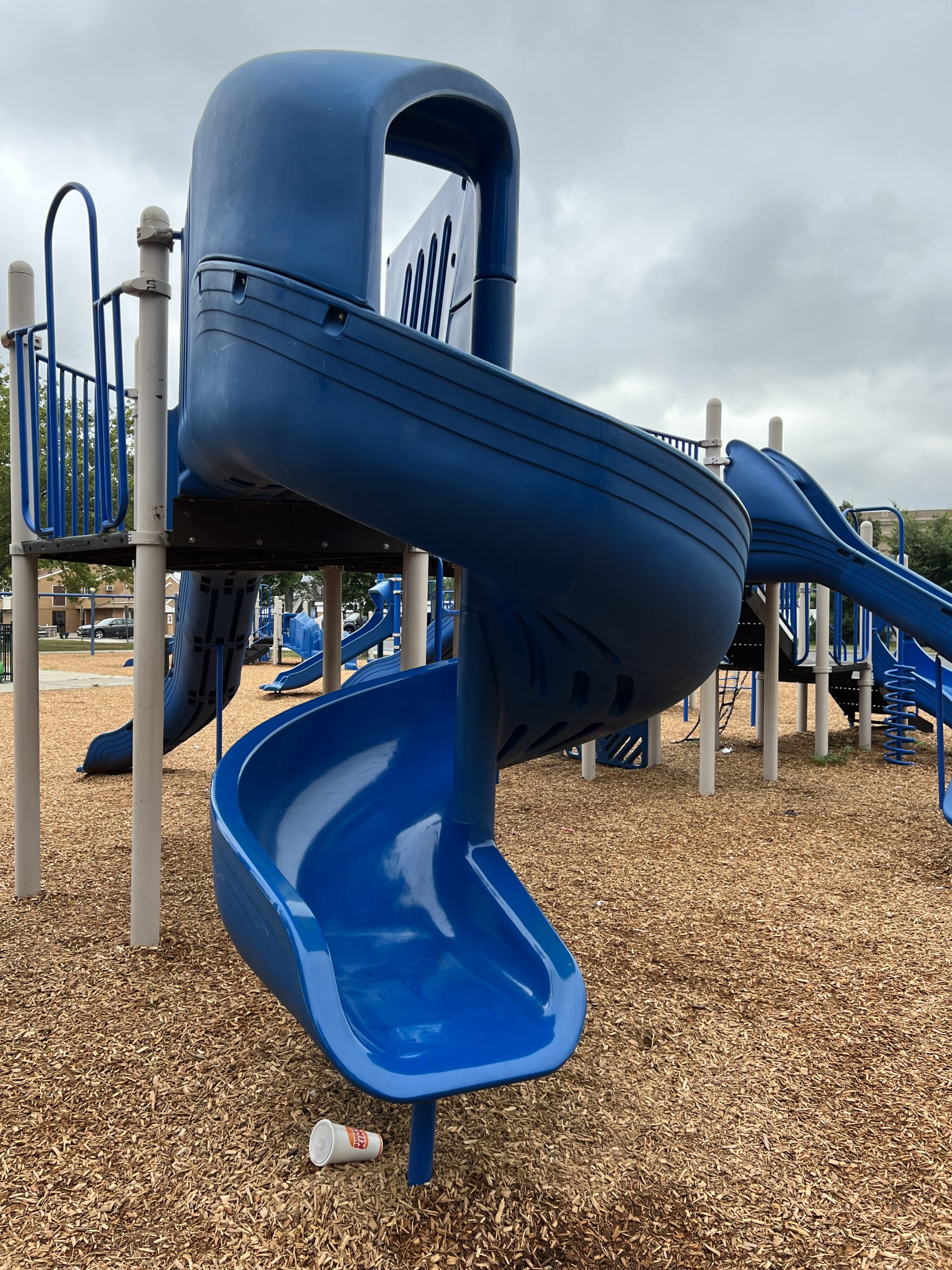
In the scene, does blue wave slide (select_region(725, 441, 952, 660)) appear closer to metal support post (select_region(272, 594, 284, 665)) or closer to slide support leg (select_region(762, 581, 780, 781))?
slide support leg (select_region(762, 581, 780, 781))

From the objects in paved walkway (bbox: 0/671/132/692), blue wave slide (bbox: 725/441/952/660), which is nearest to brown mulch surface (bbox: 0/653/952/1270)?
blue wave slide (bbox: 725/441/952/660)

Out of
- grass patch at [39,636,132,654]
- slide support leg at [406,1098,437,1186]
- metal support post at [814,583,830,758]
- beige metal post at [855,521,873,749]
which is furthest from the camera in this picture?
grass patch at [39,636,132,654]

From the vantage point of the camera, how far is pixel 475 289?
3176 mm

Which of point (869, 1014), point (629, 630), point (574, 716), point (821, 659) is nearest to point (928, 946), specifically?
point (869, 1014)

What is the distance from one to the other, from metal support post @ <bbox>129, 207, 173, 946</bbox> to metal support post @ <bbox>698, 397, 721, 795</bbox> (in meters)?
4.98

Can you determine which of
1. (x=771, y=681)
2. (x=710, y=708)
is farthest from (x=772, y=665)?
(x=710, y=708)

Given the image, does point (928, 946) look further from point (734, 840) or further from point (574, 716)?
point (574, 716)

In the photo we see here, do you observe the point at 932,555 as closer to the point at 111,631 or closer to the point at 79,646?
the point at 79,646

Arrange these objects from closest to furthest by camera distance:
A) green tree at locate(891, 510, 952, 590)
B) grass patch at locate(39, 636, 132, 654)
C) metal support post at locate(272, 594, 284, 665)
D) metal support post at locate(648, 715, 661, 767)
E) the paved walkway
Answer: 1. metal support post at locate(648, 715, 661, 767)
2. the paved walkway
3. metal support post at locate(272, 594, 284, 665)
4. green tree at locate(891, 510, 952, 590)
5. grass patch at locate(39, 636, 132, 654)

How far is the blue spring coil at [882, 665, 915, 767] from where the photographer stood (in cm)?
1012

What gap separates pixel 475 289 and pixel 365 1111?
2830mm

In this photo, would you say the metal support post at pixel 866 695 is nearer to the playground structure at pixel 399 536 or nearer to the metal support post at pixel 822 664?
the metal support post at pixel 822 664

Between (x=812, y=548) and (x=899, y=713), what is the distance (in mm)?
4312

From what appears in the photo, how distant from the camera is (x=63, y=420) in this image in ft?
16.2
